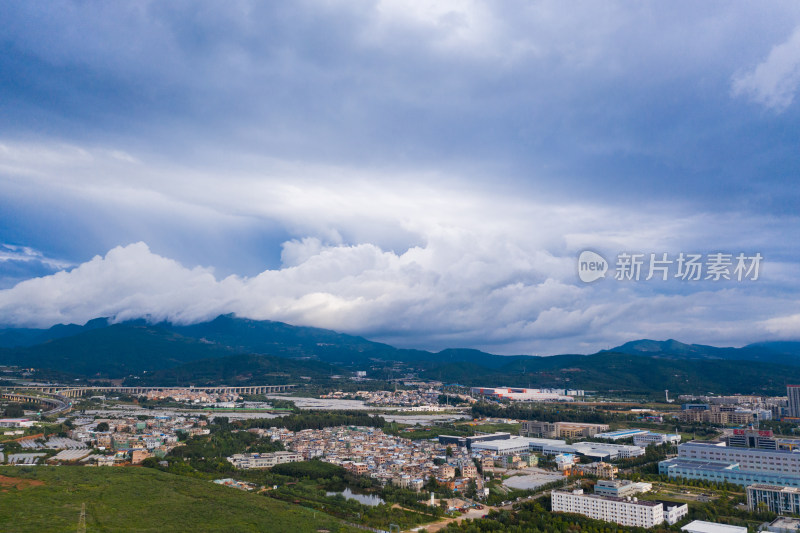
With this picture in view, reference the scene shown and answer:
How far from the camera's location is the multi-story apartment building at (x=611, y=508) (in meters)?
17.4

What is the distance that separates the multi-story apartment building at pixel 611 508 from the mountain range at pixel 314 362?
52.4 meters

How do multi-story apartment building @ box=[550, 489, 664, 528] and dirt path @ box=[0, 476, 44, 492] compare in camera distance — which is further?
dirt path @ box=[0, 476, 44, 492]

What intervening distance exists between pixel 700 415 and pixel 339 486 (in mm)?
31044

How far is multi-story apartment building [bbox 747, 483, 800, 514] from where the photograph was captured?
18.6 meters

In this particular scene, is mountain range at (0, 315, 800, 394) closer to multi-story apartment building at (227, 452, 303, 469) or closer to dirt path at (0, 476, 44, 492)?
multi-story apartment building at (227, 452, 303, 469)

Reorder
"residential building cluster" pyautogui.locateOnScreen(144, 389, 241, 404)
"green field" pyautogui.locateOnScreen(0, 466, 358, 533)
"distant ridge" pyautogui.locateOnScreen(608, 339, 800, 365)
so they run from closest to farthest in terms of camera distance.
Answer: "green field" pyautogui.locateOnScreen(0, 466, 358, 533)
"residential building cluster" pyautogui.locateOnScreen(144, 389, 241, 404)
"distant ridge" pyautogui.locateOnScreen(608, 339, 800, 365)

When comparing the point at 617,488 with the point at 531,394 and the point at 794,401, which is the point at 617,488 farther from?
the point at 531,394

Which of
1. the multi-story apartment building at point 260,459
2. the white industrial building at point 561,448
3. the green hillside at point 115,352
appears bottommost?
the multi-story apartment building at point 260,459

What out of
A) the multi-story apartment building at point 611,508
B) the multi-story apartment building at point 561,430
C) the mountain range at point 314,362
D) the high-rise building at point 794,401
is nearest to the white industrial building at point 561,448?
the multi-story apartment building at point 561,430

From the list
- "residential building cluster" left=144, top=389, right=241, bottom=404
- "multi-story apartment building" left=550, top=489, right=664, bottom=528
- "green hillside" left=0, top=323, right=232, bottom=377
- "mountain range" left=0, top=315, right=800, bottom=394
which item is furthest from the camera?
"green hillside" left=0, top=323, right=232, bottom=377

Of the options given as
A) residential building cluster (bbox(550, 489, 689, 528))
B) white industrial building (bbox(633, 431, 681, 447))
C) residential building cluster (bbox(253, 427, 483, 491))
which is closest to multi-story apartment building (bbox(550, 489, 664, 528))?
residential building cluster (bbox(550, 489, 689, 528))

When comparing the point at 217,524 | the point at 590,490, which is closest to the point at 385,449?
the point at 590,490

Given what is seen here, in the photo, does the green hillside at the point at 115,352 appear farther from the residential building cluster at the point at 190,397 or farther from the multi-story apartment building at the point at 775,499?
the multi-story apartment building at the point at 775,499

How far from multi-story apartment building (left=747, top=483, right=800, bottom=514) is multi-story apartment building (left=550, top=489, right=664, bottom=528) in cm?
344
